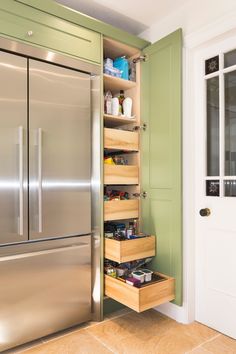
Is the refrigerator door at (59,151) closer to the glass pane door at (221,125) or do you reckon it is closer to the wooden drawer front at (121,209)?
the wooden drawer front at (121,209)

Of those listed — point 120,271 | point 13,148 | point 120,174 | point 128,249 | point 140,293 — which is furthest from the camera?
point 120,174

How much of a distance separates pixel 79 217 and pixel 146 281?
0.71 meters

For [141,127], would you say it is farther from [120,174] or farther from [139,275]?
[139,275]

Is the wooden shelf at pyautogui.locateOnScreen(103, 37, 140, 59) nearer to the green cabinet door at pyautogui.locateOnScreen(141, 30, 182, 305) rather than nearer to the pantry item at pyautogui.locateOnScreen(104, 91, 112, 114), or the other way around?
the green cabinet door at pyautogui.locateOnScreen(141, 30, 182, 305)

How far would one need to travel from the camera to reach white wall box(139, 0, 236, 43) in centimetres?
198

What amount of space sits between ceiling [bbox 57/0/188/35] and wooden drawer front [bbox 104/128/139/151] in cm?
98

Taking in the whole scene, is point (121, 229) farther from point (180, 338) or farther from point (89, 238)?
point (180, 338)

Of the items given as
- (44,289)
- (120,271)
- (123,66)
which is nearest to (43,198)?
(44,289)

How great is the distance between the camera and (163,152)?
2350 mm

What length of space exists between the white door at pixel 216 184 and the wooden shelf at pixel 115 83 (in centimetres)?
60

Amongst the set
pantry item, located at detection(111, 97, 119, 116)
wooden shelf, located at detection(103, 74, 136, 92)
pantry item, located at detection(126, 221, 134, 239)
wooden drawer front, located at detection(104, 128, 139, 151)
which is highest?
wooden shelf, located at detection(103, 74, 136, 92)

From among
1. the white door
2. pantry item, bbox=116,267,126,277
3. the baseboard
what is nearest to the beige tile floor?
the baseboard

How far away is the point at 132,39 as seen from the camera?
7.89 ft

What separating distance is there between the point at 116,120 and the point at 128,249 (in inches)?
44.8
